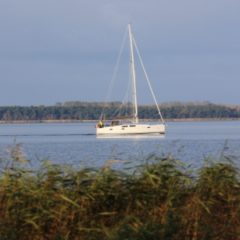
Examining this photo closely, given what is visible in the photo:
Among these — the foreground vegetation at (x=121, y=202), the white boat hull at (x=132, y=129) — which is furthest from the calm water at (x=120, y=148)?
the white boat hull at (x=132, y=129)

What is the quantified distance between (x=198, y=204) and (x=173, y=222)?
0.75 m

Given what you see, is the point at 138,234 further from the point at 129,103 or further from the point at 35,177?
the point at 129,103

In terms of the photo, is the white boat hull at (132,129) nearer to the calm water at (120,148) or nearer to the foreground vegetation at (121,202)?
the calm water at (120,148)

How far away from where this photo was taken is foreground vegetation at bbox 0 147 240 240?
401 inches

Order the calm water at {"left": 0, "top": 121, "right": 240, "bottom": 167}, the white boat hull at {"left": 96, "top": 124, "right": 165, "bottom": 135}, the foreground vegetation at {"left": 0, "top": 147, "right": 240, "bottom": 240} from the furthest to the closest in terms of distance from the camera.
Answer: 1. the white boat hull at {"left": 96, "top": 124, "right": 165, "bottom": 135}
2. the calm water at {"left": 0, "top": 121, "right": 240, "bottom": 167}
3. the foreground vegetation at {"left": 0, "top": 147, "right": 240, "bottom": 240}

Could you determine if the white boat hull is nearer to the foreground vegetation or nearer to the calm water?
the calm water

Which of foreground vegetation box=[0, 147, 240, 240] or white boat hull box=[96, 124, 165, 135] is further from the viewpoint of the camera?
white boat hull box=[96, 124, 165, 135]

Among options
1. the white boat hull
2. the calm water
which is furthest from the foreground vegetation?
the white boat hull

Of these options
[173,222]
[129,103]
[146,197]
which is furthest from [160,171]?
[129,103]

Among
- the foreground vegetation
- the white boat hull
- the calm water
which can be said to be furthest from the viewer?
the white boat hull

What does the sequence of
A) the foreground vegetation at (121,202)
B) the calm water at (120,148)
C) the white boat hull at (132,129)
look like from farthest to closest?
the white boat hull at (132,129), the calm water at (120,148), the foreground vegetation at (121,202)

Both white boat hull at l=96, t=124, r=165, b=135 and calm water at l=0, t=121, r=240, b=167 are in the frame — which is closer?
calm water at l=0, t=121, r=240, b=167

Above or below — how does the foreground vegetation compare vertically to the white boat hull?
above

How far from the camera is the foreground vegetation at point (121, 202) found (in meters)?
10.2
